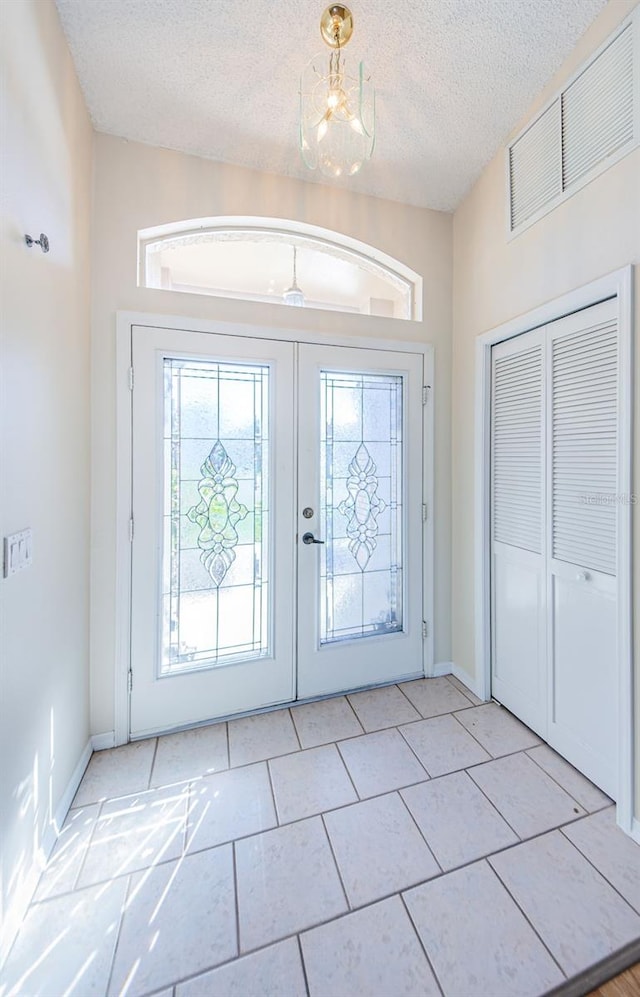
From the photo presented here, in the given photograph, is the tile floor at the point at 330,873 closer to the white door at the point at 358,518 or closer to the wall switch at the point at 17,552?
the white door at the point at 358,518

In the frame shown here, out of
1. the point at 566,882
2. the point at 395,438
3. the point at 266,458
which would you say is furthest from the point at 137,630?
the point at 566,882

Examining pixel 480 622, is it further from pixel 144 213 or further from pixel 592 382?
pixel 144 213

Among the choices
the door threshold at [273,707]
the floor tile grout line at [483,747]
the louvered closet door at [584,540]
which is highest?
the louvered closet door at [584,540]

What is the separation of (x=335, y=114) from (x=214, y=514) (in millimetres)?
1737

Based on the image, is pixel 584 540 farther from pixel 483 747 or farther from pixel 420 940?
pixel 420 940

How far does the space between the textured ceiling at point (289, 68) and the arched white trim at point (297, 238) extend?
10.4 inches

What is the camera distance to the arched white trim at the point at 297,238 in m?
2.00

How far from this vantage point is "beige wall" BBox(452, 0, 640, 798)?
1.47m

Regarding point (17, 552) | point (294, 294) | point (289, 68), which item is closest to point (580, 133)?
point (289, 68)

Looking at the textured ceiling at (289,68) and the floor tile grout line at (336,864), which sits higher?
the textured ceiling at (289,68)

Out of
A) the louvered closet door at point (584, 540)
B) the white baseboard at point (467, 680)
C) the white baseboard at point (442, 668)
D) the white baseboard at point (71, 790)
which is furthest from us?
the white baseboard at point (442, 668)

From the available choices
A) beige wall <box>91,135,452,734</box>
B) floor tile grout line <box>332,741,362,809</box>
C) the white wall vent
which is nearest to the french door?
beige wall <box>91,135,452,734</box>

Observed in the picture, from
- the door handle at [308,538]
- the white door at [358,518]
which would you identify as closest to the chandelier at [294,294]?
the white door at [358,518]

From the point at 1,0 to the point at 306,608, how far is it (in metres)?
2.37
